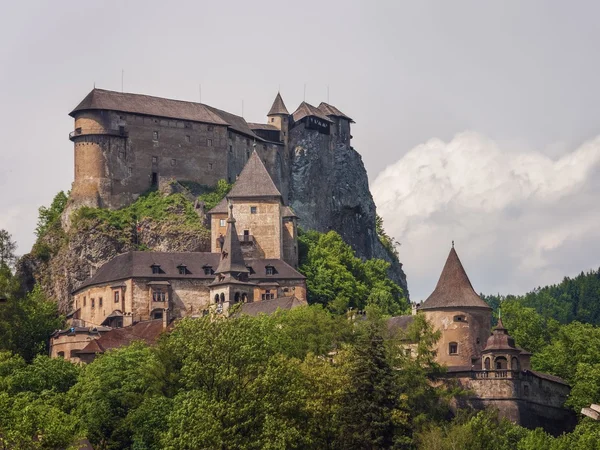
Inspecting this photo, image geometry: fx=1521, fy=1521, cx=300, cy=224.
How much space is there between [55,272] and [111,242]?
5.49 m

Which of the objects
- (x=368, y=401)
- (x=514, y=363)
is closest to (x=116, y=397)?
(x=368, y=401)

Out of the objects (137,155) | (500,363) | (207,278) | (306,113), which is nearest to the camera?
(500,363)

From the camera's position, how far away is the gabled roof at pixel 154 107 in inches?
5044

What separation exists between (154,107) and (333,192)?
23525 millimetres

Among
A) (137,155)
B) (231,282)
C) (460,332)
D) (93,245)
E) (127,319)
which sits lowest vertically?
(460,332)

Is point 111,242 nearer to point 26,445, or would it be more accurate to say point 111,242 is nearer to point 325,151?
point 325,151

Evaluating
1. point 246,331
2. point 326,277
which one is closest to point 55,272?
point 326,277

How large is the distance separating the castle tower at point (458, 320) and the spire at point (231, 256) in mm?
21556

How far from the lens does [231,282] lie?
11044 centimetres

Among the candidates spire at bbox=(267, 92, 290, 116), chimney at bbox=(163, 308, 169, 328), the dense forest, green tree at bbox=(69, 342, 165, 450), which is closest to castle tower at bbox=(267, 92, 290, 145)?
spire at bbox=(267, 92, 290, 116)

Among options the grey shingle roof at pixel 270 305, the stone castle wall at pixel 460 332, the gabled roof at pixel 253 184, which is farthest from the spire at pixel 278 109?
the stone castle wall at pixel 460 332

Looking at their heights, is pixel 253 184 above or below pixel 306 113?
below

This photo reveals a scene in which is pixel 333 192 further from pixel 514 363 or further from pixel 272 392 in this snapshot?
pixel 272 392

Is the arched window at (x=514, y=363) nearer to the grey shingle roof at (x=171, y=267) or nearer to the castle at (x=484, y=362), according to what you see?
the castle at (x=484, y=362)
